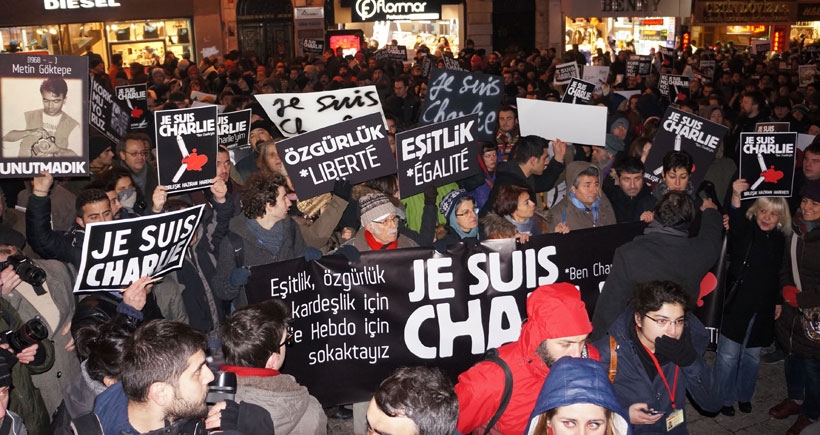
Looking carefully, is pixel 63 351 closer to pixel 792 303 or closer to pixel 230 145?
pixel 230 145

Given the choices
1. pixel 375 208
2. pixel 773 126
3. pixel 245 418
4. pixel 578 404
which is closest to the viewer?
pixel 578 404

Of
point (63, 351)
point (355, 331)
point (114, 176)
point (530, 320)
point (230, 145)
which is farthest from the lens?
point (230, 145)

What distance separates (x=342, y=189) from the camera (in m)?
6.39

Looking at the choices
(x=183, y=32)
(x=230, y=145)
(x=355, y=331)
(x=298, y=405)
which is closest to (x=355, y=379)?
(x=355, y=331)

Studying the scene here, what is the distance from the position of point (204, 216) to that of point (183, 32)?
22258 mm

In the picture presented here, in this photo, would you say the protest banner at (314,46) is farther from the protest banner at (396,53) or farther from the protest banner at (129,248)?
the protest banner at (129,248)

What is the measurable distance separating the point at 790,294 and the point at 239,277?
12.9 ft

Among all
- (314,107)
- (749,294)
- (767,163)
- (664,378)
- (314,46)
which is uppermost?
(314,46)

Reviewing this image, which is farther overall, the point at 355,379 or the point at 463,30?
the point at 463,30

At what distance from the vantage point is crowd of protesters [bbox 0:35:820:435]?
3160 millimetres

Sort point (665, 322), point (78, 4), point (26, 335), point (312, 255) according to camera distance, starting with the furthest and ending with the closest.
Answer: point (78, 4) → point (312, 255) → point (26, 335) → point (665, 322)

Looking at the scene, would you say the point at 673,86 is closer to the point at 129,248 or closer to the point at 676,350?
the point at 676,350

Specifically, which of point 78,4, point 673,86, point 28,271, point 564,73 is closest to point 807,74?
point 673,86

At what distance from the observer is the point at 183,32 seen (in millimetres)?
26703
